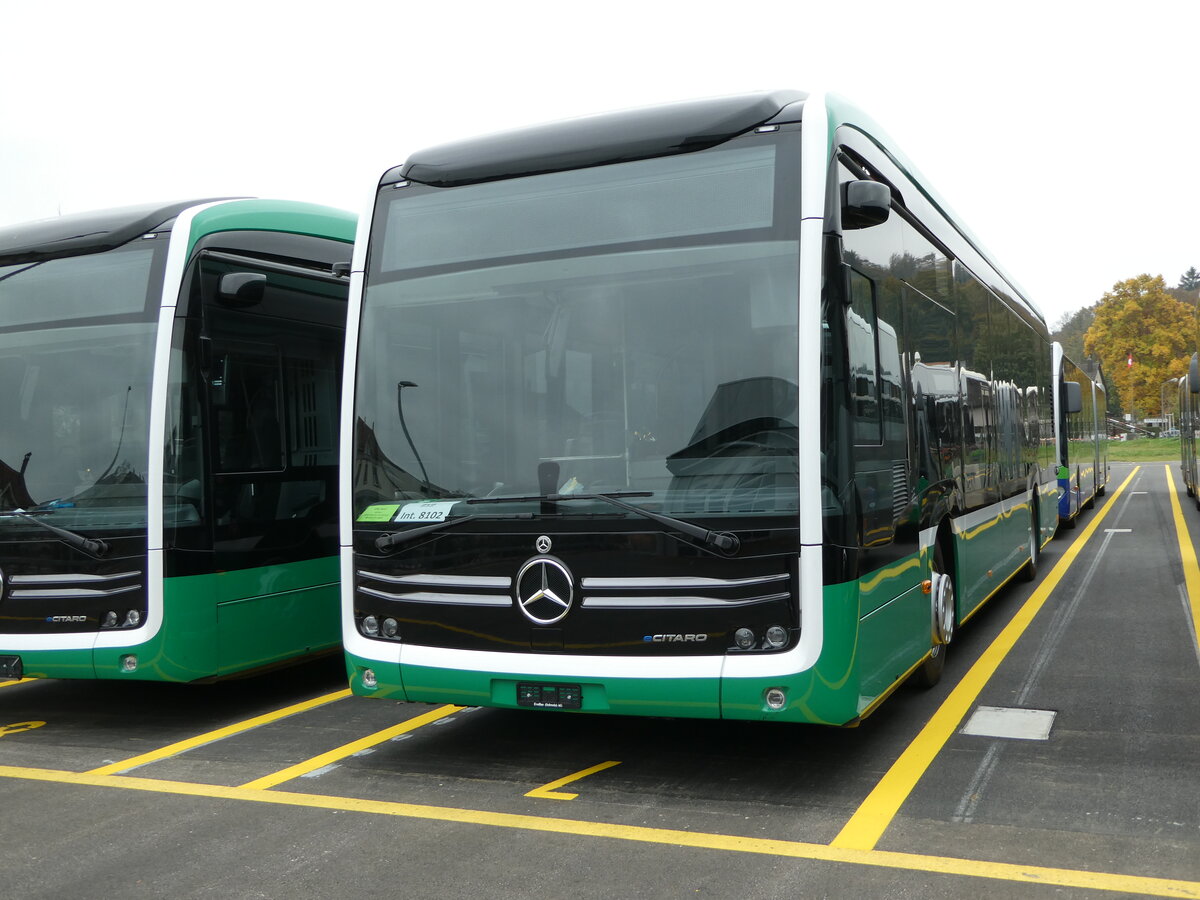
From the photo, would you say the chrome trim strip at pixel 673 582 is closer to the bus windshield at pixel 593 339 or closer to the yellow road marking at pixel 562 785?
the bus windshield at pixel 593 339

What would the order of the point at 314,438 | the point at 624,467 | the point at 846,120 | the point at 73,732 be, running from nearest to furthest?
the point at 624,467 → the point at 846,120 → the point at 73,732 → the point at 314,438

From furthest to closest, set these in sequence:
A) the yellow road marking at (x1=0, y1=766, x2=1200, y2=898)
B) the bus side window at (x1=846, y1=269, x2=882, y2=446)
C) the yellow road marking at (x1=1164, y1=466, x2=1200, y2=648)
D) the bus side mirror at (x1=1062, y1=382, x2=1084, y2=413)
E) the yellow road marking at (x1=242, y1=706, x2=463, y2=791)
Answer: the bus side mirror at (x1=1062, y1=382, x2=1084, y2=413) → the yellow road marking at (x1=1164, y1=466, x2=1200, y2=648) → the yellow road marking at (x1=242, y1=706, x2=463, y2=791) → the bus side window at (x1=846, y1=269, x2=882, y2=446) → the yellow road marking at (x1=0, y1=766, x2=1200, y2=898)

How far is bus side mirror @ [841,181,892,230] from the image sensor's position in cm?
562

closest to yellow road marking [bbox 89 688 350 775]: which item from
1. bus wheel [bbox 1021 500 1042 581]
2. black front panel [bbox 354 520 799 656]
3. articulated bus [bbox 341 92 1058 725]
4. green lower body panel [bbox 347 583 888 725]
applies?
articulated bus [bbox 341 92 1058 725]

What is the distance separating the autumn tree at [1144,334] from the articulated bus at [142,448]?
75.0 m

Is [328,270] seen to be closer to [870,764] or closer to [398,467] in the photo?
[398,467]

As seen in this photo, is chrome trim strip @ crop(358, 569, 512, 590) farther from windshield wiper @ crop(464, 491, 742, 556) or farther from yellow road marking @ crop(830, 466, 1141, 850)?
yellow road marking @ crop(830, 466, 1141, 850)

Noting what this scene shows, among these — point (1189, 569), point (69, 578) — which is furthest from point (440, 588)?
point (1189, 569)

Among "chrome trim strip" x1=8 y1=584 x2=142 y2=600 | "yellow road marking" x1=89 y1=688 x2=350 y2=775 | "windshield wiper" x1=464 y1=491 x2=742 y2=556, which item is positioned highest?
"windshield wiper" x1=464 y1=491 x2=742 y2=556

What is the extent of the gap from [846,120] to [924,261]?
6.49ft

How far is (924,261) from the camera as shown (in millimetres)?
7750

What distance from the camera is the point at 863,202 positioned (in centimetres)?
562

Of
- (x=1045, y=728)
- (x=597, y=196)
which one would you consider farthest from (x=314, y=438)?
(x=1045, y=728)

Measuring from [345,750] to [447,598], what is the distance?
1.43 m
